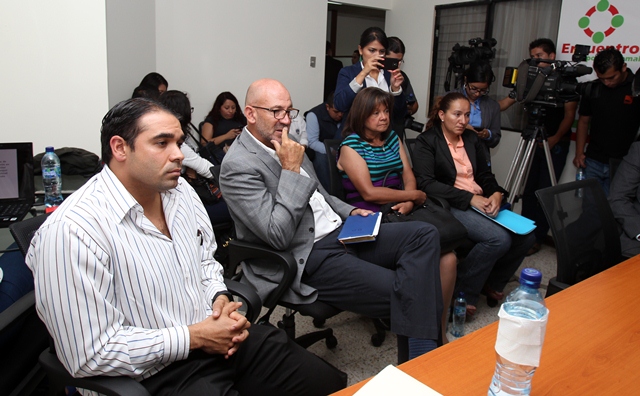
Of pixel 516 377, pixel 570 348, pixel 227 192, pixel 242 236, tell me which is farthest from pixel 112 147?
pixel 570 348

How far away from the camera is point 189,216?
149 centimetres

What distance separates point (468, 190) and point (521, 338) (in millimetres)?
2151

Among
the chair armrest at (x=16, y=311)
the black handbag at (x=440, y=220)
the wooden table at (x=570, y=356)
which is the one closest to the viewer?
the wooden table at (x=570, y=356)

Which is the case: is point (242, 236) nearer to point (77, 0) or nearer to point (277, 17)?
point (77, 0)

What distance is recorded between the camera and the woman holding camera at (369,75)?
2998 millimetres

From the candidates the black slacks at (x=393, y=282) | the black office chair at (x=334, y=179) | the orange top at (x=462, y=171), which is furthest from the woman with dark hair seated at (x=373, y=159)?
the black slacks at (x=393, y=282)

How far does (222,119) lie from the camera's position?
440 centimetres

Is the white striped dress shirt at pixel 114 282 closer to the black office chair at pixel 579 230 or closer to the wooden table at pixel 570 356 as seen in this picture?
the wooden table at pixel 570 356

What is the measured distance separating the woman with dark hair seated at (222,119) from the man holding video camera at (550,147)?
2.46 m

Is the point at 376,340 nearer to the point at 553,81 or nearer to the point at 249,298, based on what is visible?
the point at 249,298

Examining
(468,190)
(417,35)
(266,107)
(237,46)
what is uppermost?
(417,35)

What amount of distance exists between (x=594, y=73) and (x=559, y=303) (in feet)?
10.3

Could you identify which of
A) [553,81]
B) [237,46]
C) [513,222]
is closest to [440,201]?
[513,222]

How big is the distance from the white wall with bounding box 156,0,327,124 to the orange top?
8.36 feet
